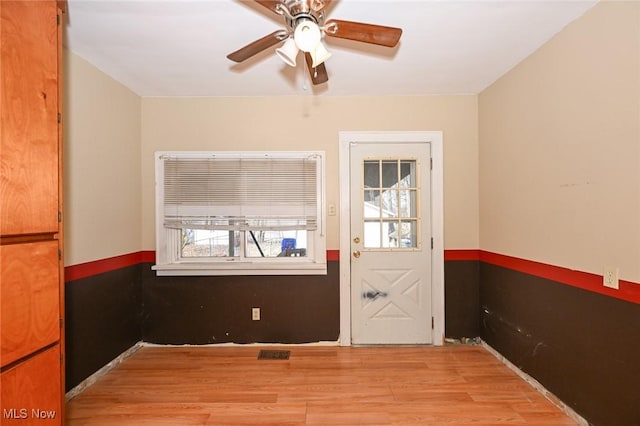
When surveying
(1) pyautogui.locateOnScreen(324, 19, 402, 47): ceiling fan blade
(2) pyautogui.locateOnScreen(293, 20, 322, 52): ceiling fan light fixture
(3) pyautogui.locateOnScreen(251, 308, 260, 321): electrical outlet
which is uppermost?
(1) pyautogui.locateOnScreen(324, 19, 402, 47): ceiling fan blade

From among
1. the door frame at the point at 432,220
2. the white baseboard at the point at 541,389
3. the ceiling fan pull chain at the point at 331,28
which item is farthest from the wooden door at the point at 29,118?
the white baseboard at the point at 541,389

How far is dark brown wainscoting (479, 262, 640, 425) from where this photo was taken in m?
1.66

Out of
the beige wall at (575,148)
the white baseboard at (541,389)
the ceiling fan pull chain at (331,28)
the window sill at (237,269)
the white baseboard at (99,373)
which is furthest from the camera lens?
the window sill at (237,269)

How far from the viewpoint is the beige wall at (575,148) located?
1.62 m

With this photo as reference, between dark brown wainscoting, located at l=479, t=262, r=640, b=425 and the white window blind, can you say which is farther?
the white window blind

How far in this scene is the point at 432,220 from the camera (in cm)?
303

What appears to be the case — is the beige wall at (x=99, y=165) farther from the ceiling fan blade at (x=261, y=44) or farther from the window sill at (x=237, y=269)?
the ceiling fan blade at (x=261, y=44)

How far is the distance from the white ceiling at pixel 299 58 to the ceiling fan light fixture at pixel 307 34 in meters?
0.52

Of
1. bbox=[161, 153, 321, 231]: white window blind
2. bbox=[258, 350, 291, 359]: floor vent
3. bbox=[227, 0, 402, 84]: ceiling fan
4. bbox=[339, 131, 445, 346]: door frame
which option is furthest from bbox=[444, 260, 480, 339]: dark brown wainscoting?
bbox=[227, 0, 402, 84]: ceiling fan

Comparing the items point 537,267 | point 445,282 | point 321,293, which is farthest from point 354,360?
point 537,267

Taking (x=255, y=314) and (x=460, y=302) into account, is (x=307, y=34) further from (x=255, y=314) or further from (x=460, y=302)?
(x=460, y=302)

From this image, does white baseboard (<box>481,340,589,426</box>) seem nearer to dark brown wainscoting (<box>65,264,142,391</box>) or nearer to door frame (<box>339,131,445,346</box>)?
door frame (<box>339,131,445,346</box>)

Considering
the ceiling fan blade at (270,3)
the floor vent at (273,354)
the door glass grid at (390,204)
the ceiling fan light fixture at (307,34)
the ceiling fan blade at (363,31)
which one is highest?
the ceiling fan blade at (270,3)

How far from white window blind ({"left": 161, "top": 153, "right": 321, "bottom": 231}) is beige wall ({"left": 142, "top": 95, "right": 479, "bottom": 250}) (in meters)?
0.16
